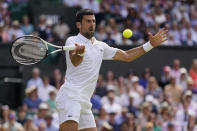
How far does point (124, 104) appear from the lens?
16688 millimetres

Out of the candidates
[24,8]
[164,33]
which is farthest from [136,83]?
[164,33]

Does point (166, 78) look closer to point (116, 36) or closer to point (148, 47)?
point (116, 36)

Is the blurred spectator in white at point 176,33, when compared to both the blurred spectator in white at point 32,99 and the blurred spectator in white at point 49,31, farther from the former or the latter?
the blurred spectator in white at point 32,99

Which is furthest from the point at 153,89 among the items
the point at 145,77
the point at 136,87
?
the point at 145,77

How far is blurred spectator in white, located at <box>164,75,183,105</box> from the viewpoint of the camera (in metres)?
17.3

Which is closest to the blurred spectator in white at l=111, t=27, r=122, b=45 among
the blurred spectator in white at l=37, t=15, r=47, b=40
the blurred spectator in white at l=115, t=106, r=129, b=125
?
the blurred spectator in white at l=37, t=15, r=47, b=40

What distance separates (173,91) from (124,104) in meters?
1.53

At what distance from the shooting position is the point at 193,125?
53.4 ft

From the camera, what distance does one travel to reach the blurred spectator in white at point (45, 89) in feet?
54.4

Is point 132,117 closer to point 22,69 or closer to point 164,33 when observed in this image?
point 22,69

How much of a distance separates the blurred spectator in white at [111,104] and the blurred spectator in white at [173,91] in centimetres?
148

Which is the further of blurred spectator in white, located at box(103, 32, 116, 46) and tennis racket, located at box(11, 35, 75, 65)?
blurred spectator in white, located at box(103, 32, 116, 46)

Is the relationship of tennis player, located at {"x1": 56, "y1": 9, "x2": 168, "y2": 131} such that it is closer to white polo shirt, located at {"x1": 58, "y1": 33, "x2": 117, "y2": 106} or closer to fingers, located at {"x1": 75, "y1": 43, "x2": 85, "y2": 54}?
white polo shirt, located at {"x1": 58, "y1": 33, "x2": 117, "y2": 106}

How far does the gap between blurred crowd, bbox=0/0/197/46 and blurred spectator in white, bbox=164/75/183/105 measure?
6.87 feet
